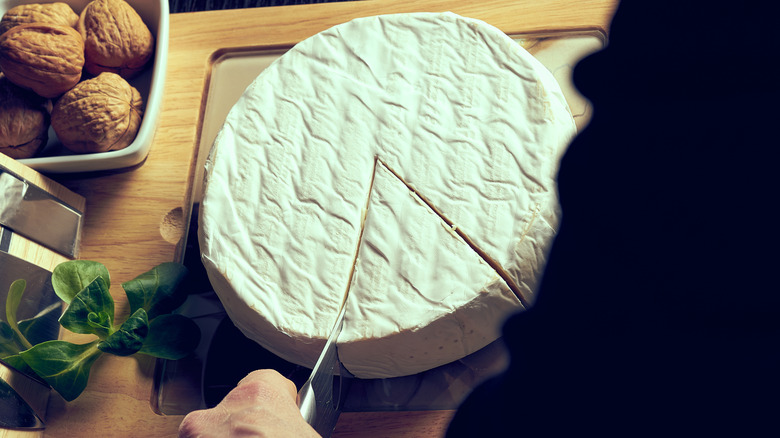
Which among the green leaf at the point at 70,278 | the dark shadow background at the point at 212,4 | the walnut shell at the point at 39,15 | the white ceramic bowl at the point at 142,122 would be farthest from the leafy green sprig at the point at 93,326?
the dark shadow background at the point at 212,4

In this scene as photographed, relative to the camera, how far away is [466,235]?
823 mm

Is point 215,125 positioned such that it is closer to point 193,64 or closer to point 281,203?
point 193,64

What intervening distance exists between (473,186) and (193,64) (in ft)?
2.06

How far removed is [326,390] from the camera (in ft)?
2.68

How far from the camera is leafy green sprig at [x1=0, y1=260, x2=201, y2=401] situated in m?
0.86

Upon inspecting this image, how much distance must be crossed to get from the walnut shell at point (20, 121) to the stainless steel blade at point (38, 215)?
3.5 inches

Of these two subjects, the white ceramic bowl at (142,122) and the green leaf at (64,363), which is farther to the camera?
the white ceramic bowl at (142,122)

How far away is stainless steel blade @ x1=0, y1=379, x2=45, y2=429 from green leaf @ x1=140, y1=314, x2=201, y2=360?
0.60ft

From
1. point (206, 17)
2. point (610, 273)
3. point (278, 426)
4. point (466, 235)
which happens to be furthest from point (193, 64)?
point (610, 273)

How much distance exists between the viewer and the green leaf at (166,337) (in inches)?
35.6

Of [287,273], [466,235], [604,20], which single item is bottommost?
[287,273]

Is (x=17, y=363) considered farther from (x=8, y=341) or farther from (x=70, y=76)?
(x=70, y=76)

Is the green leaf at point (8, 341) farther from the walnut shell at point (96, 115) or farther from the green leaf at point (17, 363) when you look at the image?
the walnut shell at point (96, 115)

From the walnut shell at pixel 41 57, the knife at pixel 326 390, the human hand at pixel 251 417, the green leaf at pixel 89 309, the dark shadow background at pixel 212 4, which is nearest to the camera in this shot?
the human hand at pixel 251 417
